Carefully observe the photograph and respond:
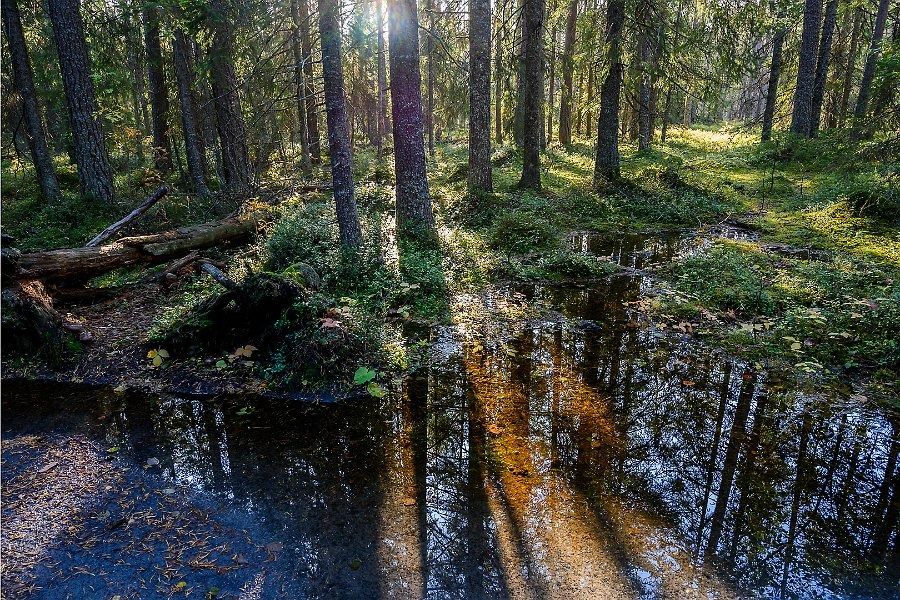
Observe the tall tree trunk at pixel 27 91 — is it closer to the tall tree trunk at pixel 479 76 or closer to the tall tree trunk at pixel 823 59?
the tall tree trunk at pixel 479 76

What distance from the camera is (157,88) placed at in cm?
1817

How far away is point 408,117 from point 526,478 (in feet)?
27.7

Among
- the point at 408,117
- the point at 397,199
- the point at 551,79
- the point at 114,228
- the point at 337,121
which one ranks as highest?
the point at 551,79

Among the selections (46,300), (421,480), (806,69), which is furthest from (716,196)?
(46,300)

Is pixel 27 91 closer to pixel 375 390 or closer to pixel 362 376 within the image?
pixel 362 376

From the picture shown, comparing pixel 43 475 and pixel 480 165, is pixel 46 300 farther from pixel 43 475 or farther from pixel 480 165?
pixel 480 165

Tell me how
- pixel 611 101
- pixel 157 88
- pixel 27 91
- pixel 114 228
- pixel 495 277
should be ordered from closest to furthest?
pixel 114 228
pixel 495 277
pixel 27 91
pixel 611 101
pixel 157 88

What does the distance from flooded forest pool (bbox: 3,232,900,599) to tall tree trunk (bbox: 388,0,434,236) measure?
5.23 m

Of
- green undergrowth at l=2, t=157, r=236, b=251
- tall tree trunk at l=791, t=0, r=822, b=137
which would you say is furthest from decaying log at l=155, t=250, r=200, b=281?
tall tree trunk at l=791, t=0, r=822, b=137

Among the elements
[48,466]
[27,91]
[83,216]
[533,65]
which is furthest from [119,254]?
[533,65]

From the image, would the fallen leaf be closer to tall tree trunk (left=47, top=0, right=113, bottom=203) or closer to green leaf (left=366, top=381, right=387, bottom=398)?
green leaf (left=366, top=381, right=387, bottom=398)

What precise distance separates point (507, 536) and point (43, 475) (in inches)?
170

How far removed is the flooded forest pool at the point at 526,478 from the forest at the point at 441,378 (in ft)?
0.09

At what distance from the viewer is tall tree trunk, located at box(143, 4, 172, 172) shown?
637 inches
